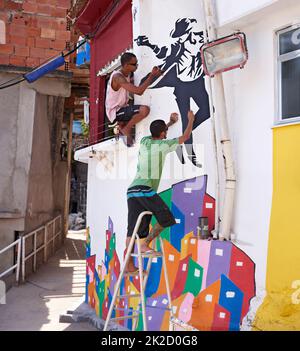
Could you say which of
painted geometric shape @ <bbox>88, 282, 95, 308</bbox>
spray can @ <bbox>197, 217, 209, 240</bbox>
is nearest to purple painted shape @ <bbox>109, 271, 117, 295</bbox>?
painted geometric shape @ <bbox>88, 282, 95, 308</bbox>

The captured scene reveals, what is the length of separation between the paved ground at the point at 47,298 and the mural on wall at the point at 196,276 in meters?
2.11

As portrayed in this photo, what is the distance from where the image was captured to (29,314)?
8320 mm

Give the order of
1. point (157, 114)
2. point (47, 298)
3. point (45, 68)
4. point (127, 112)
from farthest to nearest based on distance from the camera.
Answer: point (45, 68) < point (47, 298) < point (127, 112) < point (157, 114)

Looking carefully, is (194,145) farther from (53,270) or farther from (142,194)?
(53,270)

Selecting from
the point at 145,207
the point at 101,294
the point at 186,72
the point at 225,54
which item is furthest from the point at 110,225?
the point at 225,54

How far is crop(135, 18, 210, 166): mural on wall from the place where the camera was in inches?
220

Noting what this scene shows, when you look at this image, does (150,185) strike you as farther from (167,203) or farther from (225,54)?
(225,54)

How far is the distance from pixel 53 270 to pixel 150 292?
290 inches

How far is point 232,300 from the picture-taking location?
4.88 metres

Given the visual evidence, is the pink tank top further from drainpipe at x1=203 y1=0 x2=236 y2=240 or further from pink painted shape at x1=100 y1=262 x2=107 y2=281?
pink painted shape at x1=100 y1=262 x2=107 y2=281

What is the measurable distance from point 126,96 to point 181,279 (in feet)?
8.57

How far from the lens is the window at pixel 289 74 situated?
15.1 ft

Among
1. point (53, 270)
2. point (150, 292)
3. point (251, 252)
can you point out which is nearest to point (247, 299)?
point (251, 252)

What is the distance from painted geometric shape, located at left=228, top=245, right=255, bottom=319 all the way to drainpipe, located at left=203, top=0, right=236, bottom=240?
24cm
